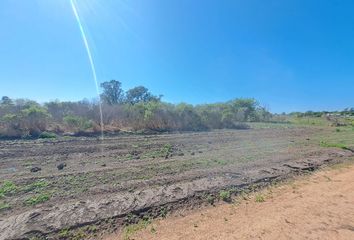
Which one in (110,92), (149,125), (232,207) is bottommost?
(232,207)

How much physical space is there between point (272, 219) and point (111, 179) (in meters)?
3.70

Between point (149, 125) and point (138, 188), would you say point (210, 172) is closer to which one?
point (138, 188)

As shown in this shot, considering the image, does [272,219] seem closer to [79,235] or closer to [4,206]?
[79,235]

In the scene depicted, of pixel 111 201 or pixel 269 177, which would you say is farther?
pixel 269 177

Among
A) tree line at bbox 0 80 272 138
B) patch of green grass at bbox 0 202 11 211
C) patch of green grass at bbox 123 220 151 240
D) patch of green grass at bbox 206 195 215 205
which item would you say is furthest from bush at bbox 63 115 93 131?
patch of green grass at bbox 123 220 151 240

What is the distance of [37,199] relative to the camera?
4.41 metres

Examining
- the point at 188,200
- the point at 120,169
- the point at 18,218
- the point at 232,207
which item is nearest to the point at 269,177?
the point at 232,207

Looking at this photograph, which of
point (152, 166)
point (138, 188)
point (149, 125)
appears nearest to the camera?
point (138, 188)

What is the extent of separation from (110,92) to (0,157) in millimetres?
34630

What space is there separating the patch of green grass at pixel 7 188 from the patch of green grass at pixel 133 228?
9.02 ft

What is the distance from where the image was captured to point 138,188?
17.0ft

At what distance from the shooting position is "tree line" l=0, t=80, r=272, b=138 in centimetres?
1261

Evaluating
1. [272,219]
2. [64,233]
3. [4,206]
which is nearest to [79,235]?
[64,233]

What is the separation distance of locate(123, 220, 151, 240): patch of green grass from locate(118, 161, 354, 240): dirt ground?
6 cm
